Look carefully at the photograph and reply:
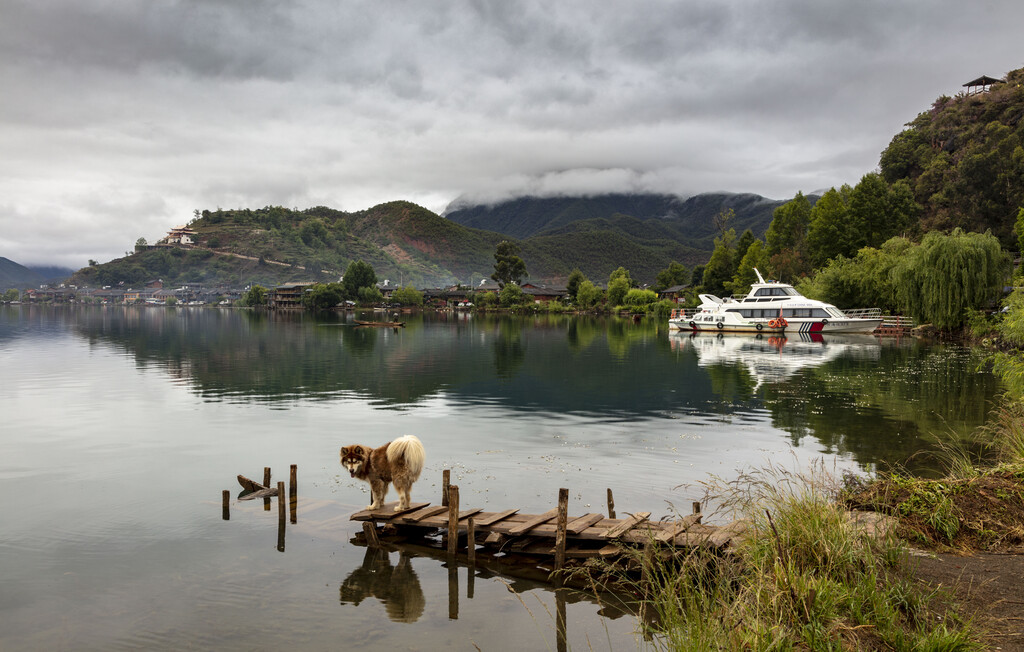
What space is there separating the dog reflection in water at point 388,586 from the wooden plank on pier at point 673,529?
3.57 metres

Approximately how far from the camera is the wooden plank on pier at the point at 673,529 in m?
9.73

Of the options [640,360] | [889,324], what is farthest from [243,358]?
[889,324]

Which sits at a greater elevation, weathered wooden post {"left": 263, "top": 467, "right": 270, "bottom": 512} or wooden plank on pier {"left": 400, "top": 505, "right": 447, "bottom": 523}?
wooden plank on pier {"left": 400, "top": 505, "right": 447, "bottom": 523}

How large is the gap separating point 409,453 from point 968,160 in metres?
75.2

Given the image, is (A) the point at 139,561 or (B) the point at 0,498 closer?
(A) the point at 139,561

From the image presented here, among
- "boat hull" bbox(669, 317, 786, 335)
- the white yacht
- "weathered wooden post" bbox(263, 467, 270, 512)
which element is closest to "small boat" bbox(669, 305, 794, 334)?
"boat hull" bbox(669, 317, 786, 335)

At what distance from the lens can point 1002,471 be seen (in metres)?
10.1

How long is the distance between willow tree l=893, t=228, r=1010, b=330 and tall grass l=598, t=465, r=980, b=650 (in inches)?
1833

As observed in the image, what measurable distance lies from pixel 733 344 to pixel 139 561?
5003cm

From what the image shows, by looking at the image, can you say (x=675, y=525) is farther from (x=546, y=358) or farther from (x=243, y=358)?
(x=243, y=358)

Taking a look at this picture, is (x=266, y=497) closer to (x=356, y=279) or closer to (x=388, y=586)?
(x=388, y=586)

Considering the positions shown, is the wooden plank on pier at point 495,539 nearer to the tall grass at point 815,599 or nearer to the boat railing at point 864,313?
the tall grass at point 815,599

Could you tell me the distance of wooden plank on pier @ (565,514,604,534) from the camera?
10.5 m

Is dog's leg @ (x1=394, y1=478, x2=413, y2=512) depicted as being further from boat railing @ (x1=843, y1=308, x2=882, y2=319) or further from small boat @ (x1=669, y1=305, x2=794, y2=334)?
boat railing @ (x1=843, y1=308, x2=882, y2=319)
